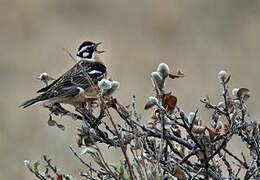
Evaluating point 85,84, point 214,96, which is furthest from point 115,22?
point 85,84

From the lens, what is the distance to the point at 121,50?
9242 millimetres

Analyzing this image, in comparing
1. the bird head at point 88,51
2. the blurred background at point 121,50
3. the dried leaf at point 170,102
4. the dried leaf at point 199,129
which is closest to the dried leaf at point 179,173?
the dried leaf at point 199,129

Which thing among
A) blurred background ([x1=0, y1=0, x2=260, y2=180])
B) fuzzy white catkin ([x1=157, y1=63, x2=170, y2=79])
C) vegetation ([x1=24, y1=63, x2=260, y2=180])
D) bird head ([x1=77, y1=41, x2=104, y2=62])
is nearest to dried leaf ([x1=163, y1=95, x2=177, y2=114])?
vegetation ([x1=24, y1=63, x2=260, y2=180])

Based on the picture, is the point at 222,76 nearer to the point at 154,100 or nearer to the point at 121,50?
the point at 154,100

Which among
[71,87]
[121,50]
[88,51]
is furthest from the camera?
[121,50]

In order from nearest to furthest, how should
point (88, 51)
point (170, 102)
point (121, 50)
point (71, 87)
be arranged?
1. point (170, 102)
2. point (71, 87)
3. point (88, 51)
4. point (121, 50)

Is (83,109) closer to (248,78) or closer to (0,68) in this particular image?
(248,78)

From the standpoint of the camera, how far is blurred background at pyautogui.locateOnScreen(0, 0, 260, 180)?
734cm

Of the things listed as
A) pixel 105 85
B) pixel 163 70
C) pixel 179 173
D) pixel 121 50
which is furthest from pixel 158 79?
pixel 121 50

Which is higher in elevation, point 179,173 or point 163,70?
point 163,70

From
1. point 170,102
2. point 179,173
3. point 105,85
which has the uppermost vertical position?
point 105,85

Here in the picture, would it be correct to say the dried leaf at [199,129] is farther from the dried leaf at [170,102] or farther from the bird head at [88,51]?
the bird head at [88,51]

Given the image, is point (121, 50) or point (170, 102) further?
point (121, 50)

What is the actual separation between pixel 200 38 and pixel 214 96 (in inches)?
98.1
